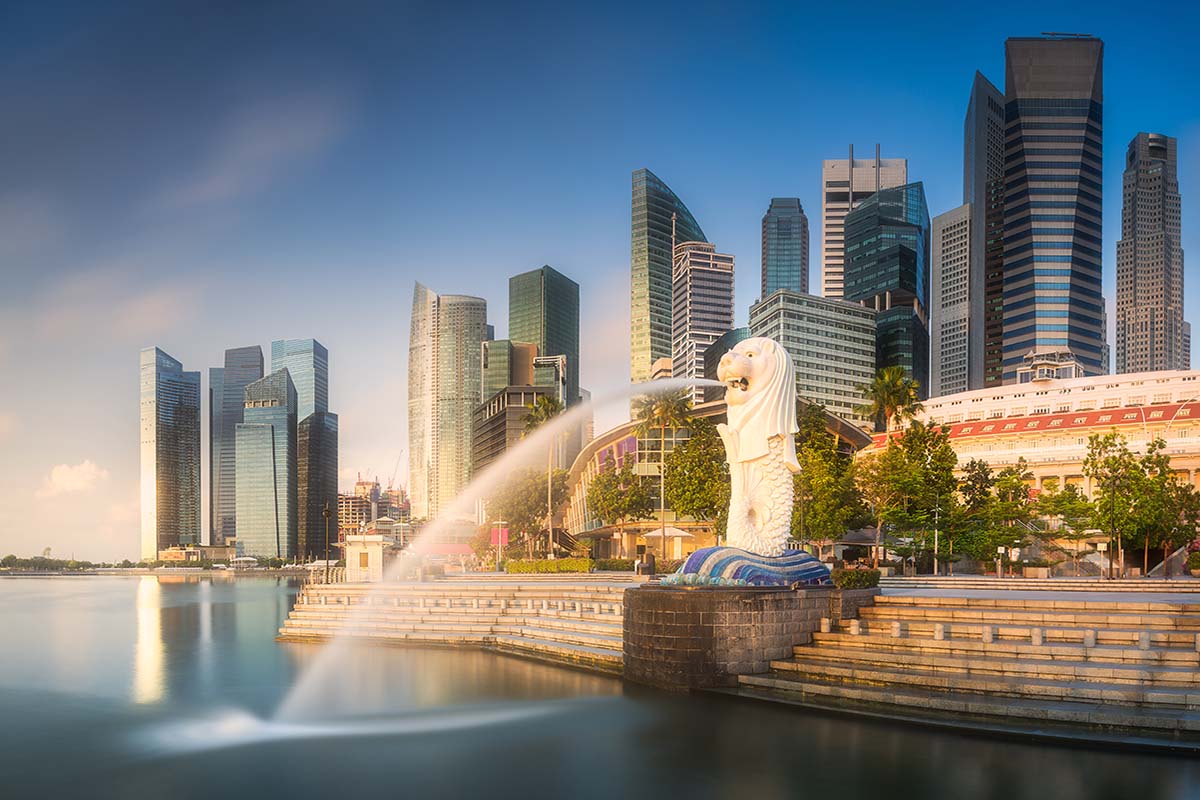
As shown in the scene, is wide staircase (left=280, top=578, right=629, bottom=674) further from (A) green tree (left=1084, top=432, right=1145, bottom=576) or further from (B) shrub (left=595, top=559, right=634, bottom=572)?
(A) green tree (left=1084, top=432, right=1145, bottom=576)

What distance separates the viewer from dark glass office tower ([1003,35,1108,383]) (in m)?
167

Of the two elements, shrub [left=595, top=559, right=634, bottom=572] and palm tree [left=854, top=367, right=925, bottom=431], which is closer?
shrub [left=595, top=559, right=634, bottom=572]

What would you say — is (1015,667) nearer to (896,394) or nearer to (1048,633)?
(1048,633)

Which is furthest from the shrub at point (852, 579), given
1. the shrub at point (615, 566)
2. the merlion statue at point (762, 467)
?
the shrub at point (615, 566)

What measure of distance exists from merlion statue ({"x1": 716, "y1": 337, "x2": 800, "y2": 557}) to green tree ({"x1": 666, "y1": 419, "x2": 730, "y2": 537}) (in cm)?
2286

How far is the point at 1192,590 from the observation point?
95.1 ft

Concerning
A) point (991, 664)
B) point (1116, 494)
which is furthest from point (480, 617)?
point (1116, 494)

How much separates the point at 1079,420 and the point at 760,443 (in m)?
60.6

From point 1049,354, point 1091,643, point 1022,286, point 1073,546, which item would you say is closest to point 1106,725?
point 1091,643

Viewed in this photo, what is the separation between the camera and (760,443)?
2403 centimetres

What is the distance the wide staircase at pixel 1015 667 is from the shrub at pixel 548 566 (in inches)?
1107

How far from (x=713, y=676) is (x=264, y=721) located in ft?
32.9

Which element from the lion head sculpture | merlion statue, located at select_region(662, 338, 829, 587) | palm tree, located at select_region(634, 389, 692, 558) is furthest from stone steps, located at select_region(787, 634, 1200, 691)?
palm tree, located at select_region(634, 389, 692, 558)

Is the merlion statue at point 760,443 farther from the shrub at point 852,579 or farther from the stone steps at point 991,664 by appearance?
the stone steps at point 991,664
